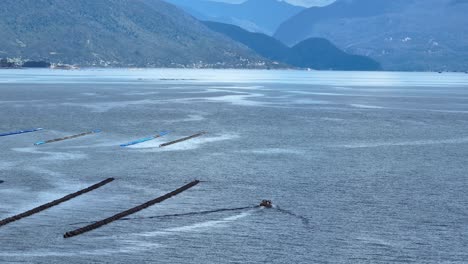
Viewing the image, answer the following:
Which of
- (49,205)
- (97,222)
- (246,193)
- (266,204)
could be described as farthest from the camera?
(246,193)

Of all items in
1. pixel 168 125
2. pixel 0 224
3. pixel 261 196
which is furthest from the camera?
pixel 168 125

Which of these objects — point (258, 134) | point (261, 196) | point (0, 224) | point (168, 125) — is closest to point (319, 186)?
point (261, 196)

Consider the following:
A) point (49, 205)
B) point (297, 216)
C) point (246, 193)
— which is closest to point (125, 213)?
point (49, 205)

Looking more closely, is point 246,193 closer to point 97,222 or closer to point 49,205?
point 97,222

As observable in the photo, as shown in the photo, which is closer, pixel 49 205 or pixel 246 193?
pixel 49 205

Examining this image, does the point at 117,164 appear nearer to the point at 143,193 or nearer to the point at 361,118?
the point at 143,193

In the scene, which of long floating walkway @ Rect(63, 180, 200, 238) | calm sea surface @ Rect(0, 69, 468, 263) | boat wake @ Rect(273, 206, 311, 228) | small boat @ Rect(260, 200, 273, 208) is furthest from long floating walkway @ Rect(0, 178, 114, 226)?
boat wake @ Rect(273, 206, 311, 228)

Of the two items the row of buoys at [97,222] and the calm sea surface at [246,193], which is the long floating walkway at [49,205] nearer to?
the row of buoys at [97,222]

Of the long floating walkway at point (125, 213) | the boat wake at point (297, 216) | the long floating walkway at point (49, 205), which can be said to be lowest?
the long floating walkway at point (49, 205)

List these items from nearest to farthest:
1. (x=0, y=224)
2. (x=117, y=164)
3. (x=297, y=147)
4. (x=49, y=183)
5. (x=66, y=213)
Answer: (x=0, y=224)
(x=66, y=213)
(x=49, y=183)
(x=117, y=164)
(x=297, y=147)

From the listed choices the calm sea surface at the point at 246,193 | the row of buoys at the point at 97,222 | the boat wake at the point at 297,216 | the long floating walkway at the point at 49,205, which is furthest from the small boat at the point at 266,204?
the long floating walkway at the point at 49,205

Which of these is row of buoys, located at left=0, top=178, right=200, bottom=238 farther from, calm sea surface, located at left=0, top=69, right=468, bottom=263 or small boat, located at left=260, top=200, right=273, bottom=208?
small boat, located at left=260, top=200, right=273, bottom=208
